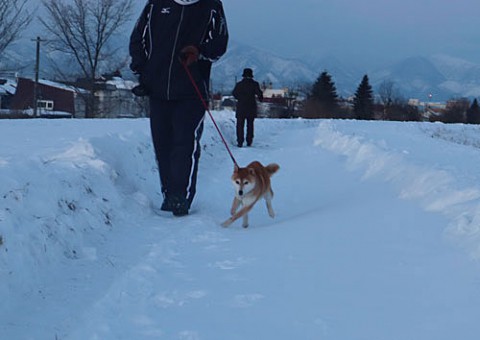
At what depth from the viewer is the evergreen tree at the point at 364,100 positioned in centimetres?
7125

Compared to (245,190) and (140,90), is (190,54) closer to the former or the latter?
(140,90)

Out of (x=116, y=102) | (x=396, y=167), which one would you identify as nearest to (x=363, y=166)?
(x=396, y=167)

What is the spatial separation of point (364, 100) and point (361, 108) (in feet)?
5.51

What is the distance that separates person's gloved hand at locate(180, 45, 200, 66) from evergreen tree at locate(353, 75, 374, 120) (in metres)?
68.8

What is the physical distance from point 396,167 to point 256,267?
158 inches

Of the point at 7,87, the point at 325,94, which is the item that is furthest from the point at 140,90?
the point at 325,94

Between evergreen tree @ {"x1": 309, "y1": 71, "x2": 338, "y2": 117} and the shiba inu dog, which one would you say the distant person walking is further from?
evergreen tree @ {"x1": 309, "y1": 71, "x2": 338, "y2": 117}

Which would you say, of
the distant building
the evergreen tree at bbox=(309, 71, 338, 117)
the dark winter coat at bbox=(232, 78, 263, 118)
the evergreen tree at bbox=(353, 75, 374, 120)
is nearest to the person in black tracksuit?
the dark winter coat at bbox=(232, 78, 263, 118)

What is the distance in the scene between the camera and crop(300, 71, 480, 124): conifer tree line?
70044mm

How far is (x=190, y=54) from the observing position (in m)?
4.72

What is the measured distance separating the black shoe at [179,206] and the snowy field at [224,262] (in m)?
0.09

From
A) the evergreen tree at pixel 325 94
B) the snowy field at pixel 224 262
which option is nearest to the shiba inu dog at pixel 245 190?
the snowy field at pixel 224 262

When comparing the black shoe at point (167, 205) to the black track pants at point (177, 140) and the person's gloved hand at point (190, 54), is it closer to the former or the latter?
the black track pants at point (177, 140)

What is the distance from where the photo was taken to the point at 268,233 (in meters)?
4.28
